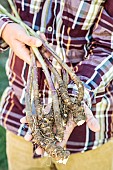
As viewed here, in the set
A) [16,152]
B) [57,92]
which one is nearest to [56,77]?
[57,92]

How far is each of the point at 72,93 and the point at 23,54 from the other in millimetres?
170

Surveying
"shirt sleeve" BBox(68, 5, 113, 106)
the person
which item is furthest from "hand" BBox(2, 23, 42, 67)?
"shirt sleeve" BBox(68, 5, 113, 106)

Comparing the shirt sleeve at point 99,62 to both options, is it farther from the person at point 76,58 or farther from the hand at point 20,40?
the hand at point 20,40

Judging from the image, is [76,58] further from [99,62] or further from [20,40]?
[20,40]

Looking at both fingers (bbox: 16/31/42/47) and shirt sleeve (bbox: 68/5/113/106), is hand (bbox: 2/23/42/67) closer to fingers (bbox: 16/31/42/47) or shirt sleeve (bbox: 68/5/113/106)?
fingers (bbox: 16/31/42/47)

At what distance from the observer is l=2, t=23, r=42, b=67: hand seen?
150cm

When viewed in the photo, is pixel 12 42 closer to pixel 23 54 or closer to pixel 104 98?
pixel 23 54

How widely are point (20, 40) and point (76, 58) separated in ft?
0.65

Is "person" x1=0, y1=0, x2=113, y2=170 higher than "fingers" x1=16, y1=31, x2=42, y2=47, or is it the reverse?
"fingers" x1=16, y1=31, x2=42, y2=47

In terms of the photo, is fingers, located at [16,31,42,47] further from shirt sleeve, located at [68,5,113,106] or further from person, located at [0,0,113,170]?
shirt sleeve, located at [68,5,113,106]

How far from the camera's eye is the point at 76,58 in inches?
65.6

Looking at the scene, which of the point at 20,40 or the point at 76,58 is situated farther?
the point at 76,58

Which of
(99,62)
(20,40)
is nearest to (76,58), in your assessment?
(99,62)

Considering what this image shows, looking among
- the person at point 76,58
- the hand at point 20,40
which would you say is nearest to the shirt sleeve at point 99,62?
the person at point 76,58
